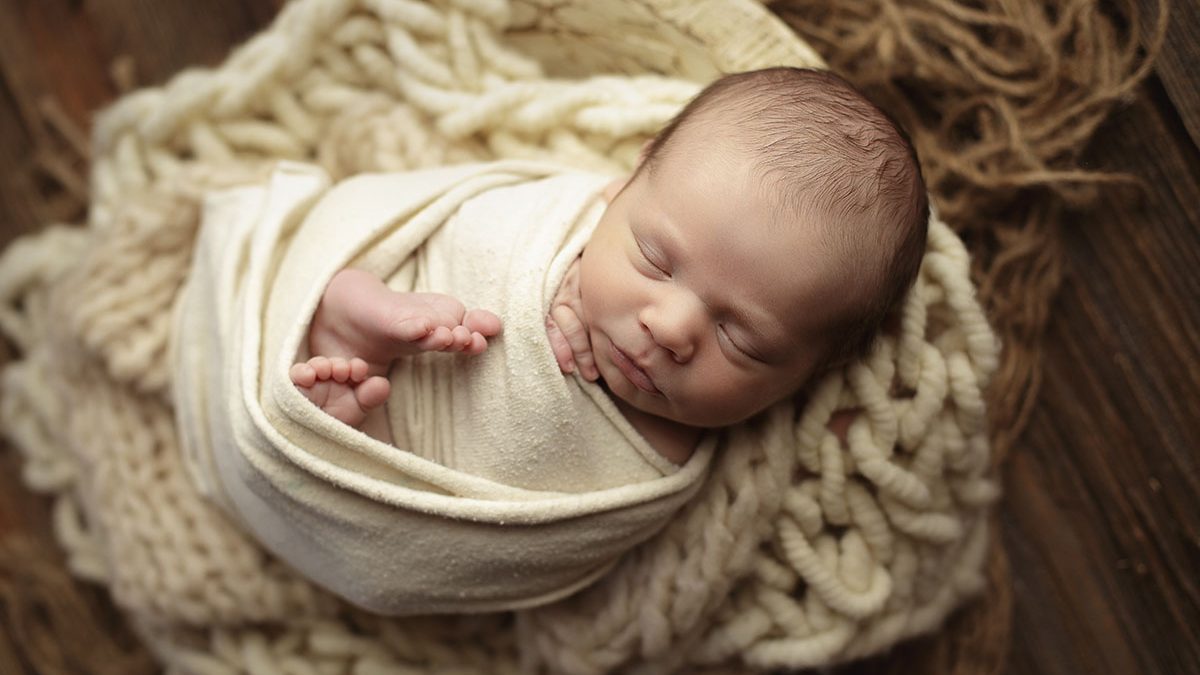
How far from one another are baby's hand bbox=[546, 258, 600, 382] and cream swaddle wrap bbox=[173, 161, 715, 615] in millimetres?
15

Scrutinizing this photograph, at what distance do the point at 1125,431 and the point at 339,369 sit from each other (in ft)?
2.87

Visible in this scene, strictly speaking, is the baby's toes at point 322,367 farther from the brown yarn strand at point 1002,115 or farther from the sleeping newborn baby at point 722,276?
the brown yarn strand at point 1002,115

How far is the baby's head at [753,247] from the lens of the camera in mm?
911

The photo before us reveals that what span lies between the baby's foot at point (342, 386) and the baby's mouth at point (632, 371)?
8.7 inches

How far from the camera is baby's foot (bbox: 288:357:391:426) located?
98 cm

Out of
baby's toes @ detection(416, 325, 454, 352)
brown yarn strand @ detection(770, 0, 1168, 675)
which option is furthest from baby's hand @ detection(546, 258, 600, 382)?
brown yarn strand @ detection(770, 0, 1168, 675)

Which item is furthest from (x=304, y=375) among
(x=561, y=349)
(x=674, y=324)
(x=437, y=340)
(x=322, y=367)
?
(x=674, y=324)

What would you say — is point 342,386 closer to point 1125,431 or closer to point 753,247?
point 753,247

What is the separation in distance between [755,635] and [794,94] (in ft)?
1.91

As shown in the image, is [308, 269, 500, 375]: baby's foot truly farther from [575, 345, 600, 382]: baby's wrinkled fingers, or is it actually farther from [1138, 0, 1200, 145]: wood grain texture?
[1138, 0, 1200, 145]: wood grain texture

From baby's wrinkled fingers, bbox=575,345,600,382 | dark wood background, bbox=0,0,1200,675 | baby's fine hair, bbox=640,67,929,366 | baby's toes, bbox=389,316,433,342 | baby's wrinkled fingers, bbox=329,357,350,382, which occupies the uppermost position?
baby's fine hair, bbox=640,67,929,366

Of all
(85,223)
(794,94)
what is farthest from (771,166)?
(85,223)

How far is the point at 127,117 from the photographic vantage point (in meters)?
1.35

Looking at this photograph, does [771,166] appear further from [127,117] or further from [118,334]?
[127,117]
